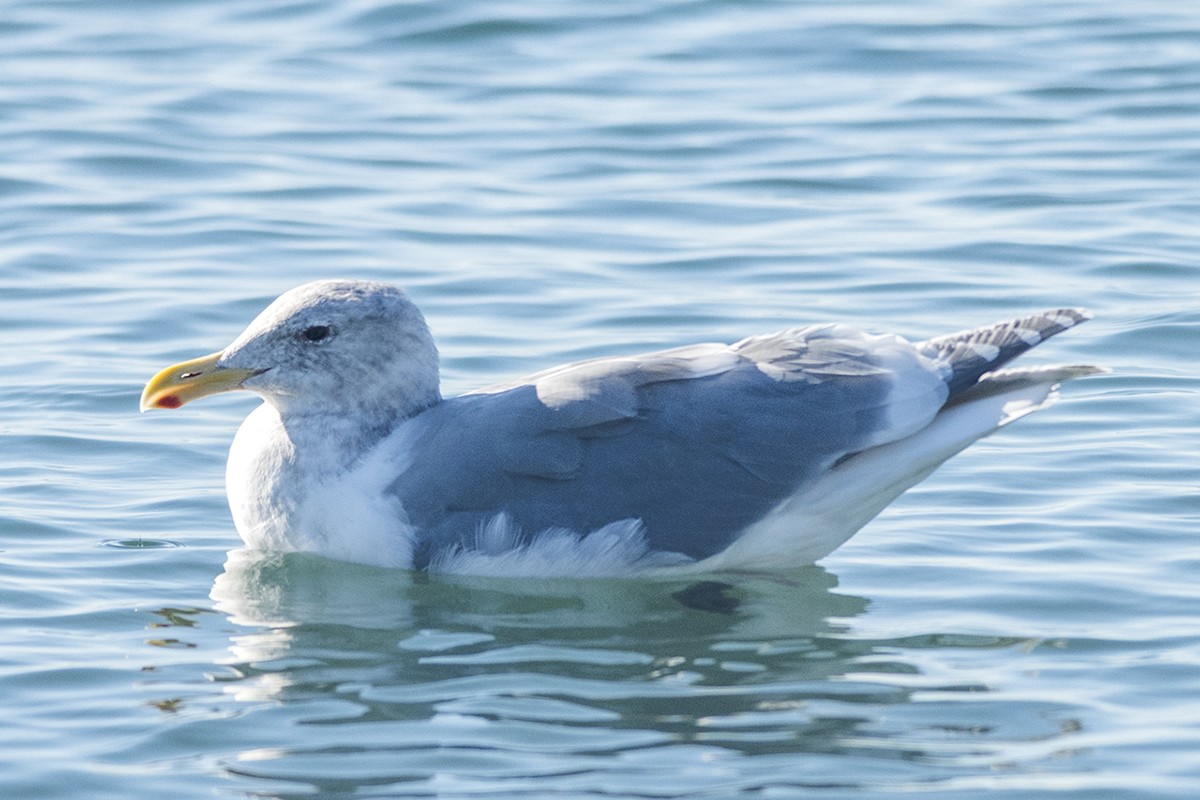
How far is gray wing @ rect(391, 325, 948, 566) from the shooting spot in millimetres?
7621

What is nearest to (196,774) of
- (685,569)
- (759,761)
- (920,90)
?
Result: (759,761)

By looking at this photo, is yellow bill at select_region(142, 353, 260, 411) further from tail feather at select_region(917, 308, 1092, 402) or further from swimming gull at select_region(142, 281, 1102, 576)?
tail feather at select_region(917, 308, 1092, 402)

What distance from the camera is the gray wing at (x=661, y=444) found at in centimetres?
762

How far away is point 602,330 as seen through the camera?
1062 centimetres

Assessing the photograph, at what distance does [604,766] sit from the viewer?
6172 mm

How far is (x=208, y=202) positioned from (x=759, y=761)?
294 inches

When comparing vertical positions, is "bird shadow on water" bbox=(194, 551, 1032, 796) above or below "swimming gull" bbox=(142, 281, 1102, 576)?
below

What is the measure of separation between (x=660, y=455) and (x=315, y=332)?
1.41 metres

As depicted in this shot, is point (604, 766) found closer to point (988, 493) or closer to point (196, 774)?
point (196, 774)

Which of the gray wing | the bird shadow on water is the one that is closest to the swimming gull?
the gray wing

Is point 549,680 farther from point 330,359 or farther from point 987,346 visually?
point 987,346

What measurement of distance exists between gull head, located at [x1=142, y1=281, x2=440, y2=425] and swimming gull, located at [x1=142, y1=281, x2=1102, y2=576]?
0.03 meters

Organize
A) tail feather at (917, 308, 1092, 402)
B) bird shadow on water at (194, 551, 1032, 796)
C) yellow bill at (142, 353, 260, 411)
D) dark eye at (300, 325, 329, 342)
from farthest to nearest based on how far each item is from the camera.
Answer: dark eye at (300, 325, 329, 342), yellow bill at (142, 353, 260, 411), tail feather at (917, 308, 1092, 402), bird shadow on water at (194, 551, 1032, 796)

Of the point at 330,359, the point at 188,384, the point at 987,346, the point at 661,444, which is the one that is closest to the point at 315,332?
the point at 330,359
